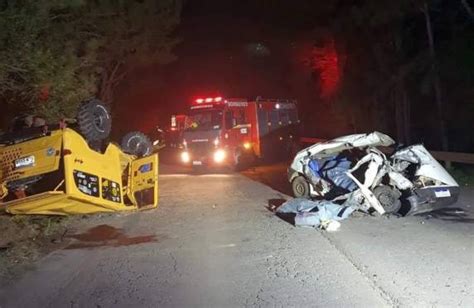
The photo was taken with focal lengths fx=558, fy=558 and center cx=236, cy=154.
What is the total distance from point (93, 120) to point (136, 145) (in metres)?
2.31

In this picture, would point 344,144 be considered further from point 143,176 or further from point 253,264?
point 253,264

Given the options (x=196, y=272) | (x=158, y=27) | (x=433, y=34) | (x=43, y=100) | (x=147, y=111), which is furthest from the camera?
(x=147, y=111)

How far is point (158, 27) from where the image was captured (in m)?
31.0

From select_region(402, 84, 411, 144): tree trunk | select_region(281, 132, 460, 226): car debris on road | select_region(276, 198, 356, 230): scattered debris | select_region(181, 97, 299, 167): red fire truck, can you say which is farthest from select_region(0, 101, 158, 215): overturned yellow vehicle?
select_region(402, 84, 411, 144): tree trunk

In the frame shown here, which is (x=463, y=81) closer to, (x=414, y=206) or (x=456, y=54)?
(x=456, y=54)

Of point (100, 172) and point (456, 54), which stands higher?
point (456, 54)

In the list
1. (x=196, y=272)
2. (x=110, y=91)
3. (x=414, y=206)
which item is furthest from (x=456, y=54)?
(x=110, y=91)

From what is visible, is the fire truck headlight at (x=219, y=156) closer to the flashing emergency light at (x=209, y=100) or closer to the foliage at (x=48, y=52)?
the flashing emergency light at (x=209, y=100)

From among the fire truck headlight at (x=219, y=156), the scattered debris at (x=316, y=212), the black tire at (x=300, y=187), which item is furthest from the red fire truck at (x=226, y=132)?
the scattered debris at (x=316, y=212)

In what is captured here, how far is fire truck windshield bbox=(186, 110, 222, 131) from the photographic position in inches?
845

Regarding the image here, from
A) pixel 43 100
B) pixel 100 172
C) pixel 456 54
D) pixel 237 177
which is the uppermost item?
pixel 456 54

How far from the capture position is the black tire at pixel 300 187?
42.1 feet

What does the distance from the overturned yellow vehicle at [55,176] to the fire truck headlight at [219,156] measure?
1151 cm

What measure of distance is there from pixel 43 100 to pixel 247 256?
7407mm
